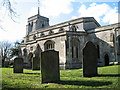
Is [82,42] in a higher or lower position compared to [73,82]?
higher

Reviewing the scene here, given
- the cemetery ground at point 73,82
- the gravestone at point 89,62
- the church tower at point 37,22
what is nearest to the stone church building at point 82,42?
the gravestone at point 89,62

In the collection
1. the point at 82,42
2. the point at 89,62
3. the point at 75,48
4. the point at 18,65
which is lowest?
the point at 18,65

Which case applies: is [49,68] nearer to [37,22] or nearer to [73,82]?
[73,82]

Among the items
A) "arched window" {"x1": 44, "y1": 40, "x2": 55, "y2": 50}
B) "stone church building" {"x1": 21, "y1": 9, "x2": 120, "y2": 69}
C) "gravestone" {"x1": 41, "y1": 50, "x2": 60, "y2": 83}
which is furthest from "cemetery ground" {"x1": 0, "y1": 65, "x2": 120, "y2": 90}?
"arched window" {"x1": 44, "y1": 40, "x2": 55, "y2": 50}

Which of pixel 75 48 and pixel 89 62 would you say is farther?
pixel 75 48

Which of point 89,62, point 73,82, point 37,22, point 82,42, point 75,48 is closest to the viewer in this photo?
point 73,82

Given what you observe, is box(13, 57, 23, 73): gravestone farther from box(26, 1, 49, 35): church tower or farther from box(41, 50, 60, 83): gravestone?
box(26, 1, 49, 35): church tower

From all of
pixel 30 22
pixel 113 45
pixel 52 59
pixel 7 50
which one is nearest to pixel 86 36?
pixel 113 45

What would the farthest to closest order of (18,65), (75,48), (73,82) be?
(75,48) < (18,65) < (73,82)

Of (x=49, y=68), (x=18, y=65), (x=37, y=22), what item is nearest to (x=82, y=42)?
(x=18, y=65)

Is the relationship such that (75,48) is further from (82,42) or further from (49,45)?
(49,45)

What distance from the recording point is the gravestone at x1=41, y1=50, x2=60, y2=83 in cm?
720

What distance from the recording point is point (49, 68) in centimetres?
725

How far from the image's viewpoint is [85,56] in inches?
353
